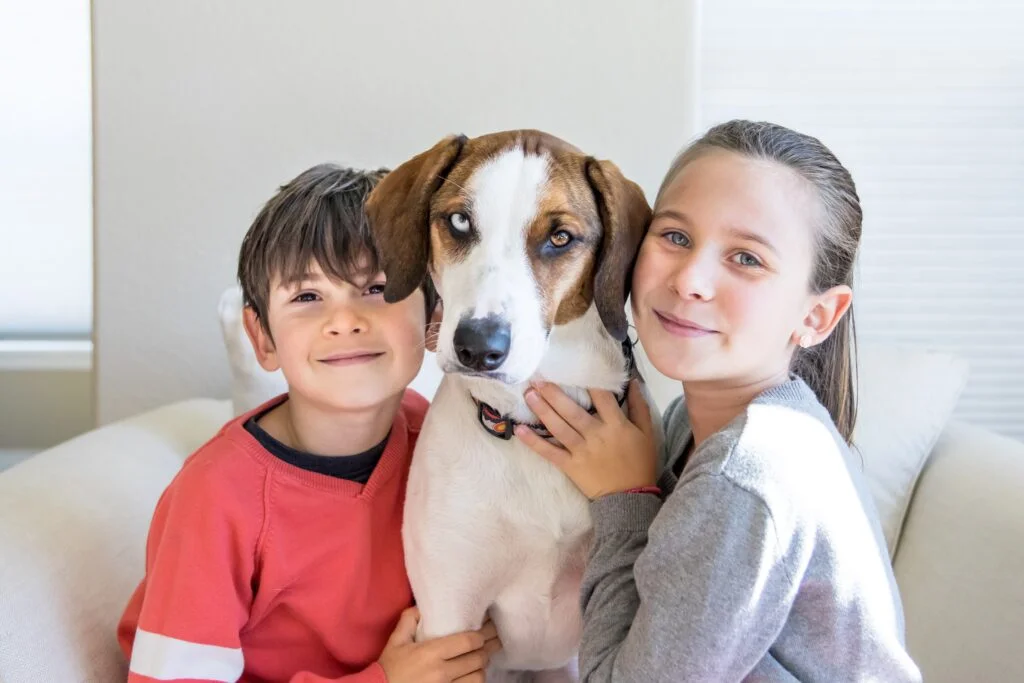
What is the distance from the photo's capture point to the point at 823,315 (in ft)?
4.50

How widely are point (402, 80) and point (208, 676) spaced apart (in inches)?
69.2

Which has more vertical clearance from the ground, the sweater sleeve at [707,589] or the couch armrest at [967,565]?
the sweater sleeve at [707,589]

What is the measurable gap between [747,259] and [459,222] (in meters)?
0.42

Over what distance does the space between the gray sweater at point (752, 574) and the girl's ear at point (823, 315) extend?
0.45ft

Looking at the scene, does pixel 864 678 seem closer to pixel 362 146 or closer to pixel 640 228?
pixel 640 228

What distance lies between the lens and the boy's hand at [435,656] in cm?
134

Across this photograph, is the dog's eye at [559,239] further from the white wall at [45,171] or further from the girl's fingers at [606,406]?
the white wall at [45,171]

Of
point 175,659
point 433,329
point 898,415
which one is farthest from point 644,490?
point 898,415

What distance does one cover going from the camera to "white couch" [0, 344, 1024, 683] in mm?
1387

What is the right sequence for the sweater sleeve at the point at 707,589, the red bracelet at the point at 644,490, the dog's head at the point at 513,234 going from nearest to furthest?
the sweater sleeve at the point at 707,589, the dog's head at the point at 513,234, the red bracelet at the point at 644,490

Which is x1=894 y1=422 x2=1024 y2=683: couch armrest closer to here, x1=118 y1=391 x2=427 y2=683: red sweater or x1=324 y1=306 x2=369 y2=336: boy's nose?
x1=118 y1=391 x2=427 y2=683: red sweater

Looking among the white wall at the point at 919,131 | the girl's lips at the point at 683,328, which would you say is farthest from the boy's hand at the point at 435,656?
the white wall at the point at 919,131

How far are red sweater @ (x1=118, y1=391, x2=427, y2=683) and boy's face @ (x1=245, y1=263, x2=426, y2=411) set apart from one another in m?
0.14

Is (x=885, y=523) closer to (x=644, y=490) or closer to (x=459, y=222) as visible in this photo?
(x=644, y=490)
